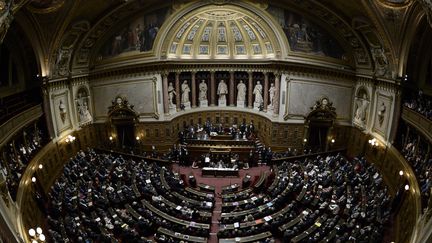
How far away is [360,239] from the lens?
18.0 m

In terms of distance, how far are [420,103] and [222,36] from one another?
1987 cm

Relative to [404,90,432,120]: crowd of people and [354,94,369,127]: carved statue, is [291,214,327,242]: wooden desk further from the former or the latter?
[354,94,369,127]: carved statue

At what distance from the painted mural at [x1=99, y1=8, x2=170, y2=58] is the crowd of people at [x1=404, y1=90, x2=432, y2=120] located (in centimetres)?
2086

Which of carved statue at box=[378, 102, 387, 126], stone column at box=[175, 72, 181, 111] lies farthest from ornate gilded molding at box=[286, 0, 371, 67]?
stone column at box=[175, 72, 181, 111]

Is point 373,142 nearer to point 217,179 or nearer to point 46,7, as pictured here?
point 217,179

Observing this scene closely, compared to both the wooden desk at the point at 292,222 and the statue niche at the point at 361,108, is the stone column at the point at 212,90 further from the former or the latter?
the wooden desk at the point at 292,222

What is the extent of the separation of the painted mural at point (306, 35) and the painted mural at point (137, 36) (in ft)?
32.9

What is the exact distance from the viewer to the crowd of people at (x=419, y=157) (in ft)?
63.5

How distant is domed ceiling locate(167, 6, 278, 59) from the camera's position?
33.4 metres

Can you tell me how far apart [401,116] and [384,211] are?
25.2ft

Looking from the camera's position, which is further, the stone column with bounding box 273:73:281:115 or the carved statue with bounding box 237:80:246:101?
the carved statue with bounding box 237:80:246:101

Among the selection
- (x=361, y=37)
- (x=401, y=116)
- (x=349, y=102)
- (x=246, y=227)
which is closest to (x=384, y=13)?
(x=361, y=37)

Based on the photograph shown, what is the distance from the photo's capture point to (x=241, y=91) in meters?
38.5

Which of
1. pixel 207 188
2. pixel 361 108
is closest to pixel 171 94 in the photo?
pixel 207 188
